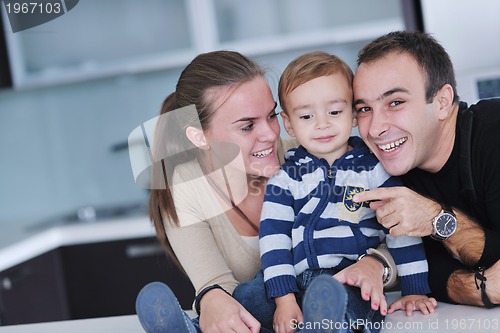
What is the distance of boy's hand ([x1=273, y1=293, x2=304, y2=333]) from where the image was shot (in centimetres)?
122

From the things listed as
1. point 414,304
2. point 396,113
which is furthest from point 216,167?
point 414,304

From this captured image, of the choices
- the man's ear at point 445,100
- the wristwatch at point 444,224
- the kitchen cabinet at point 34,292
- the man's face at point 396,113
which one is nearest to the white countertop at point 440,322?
the wristwatch at point 444,224

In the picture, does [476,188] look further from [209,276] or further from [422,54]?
[209,276]

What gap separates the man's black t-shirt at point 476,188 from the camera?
49.6 inches

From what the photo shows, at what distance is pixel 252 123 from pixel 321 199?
0.21 meters

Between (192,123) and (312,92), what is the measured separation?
297 mm

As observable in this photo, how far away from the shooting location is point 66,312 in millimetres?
2768

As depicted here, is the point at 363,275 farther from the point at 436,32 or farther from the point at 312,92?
the point at 436,32

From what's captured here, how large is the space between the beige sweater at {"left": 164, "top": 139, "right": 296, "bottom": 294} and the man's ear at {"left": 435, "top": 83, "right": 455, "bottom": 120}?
348mm

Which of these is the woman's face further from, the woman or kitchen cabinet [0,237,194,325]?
kitchen cabinet [0,237,194,325]

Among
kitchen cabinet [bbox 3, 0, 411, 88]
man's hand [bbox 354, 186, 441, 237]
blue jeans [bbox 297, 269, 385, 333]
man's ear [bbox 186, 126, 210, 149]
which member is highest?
kitchen cabinet [bbox 3, 0, 411, 88]

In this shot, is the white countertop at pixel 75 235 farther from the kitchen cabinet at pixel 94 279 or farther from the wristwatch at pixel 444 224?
the wristwatch at pixel 444 224

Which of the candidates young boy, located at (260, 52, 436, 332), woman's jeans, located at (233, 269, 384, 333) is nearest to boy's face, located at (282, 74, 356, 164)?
young boy, located at (260, 52, 436, 332)

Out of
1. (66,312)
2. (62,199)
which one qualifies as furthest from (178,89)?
(62,199)
